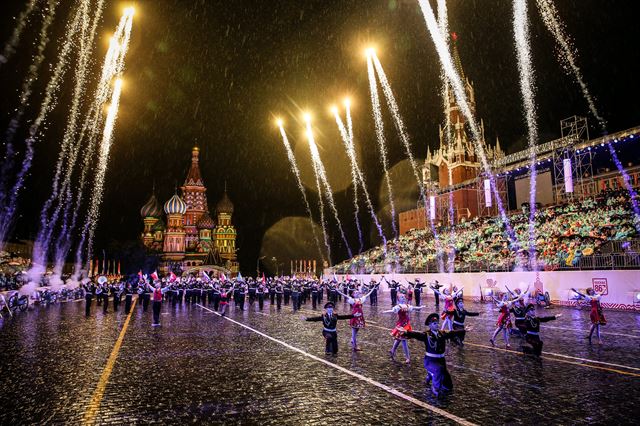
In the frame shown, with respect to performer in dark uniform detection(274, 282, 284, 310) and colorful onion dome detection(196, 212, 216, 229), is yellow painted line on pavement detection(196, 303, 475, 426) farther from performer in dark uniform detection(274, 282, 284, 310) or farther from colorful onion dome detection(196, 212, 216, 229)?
colorful onion dome detection(196, 212, 216, 229)

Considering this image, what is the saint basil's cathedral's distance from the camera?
105 m

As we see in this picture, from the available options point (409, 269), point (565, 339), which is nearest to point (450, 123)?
point (409, 269)

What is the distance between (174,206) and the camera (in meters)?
108

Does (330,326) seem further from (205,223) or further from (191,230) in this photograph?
(191,230)

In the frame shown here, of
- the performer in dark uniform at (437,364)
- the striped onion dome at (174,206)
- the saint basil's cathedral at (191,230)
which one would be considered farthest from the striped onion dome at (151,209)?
the performer in dark uniform at (437,364)

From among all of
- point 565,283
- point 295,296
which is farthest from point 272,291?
point 565,283

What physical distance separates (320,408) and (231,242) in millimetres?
109727

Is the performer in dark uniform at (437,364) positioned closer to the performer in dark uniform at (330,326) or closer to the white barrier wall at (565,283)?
the performer in dark uniform at (330,326)

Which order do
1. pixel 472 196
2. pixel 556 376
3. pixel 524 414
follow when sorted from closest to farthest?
pixel 524 414, pixel 556 376, pixel 472 196

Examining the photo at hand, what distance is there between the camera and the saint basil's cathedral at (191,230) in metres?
105

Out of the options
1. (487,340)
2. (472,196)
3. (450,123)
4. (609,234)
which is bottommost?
(487,340)

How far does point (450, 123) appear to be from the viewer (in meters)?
85.1

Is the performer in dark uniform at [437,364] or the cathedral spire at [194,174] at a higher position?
the cathedral spire at [194,174]

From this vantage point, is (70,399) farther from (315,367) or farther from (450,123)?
(450,123)
